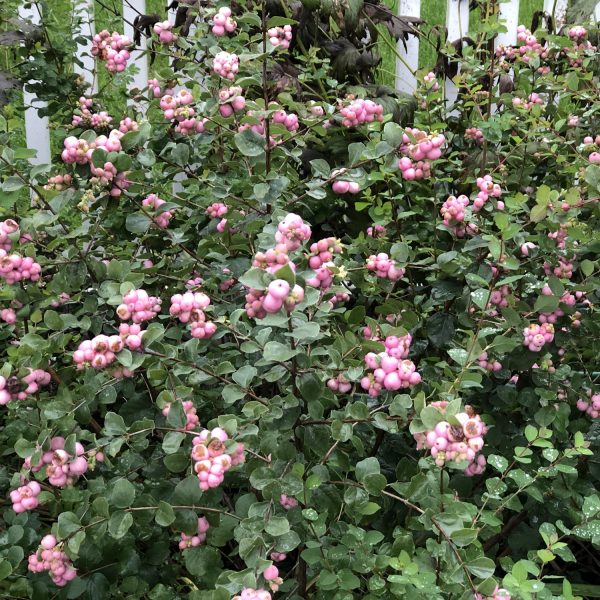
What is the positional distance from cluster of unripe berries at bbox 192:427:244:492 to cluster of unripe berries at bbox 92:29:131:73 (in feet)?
4.98

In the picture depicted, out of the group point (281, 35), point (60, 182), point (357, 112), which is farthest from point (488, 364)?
point (281, 35)

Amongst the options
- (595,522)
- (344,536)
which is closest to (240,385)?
(344,536)

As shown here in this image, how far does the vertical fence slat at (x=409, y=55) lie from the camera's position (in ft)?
10.8

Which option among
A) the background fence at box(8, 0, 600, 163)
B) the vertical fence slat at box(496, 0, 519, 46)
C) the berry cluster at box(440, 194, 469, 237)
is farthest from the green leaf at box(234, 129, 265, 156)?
the vertical fence slat at box(496, 0, 519, 46)

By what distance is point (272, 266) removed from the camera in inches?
33.6

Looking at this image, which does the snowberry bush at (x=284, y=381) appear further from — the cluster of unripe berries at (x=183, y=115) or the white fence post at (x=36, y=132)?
the white fence post at (x=36, y=132)

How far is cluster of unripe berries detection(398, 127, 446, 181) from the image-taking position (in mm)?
1242

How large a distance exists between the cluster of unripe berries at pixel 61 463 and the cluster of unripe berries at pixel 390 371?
413 mm

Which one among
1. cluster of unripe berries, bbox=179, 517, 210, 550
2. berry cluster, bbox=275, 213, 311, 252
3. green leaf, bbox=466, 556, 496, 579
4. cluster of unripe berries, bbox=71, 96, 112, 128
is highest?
cluster of unripe berries, bbox=71, 96, 112, 128

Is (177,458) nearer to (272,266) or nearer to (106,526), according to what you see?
(106,526)

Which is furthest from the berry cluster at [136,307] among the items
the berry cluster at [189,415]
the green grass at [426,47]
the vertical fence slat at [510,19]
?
the vertical fence slat at [510,19]

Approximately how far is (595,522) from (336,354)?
49cm

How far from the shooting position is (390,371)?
955 millimetres

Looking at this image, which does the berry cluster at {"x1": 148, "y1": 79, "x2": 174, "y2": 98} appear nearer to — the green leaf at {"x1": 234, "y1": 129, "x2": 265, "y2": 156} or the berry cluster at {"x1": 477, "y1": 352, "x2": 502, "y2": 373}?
the green leaf at {"x1": 234, "y1": 129, "x2": 265, "y2": 156}
